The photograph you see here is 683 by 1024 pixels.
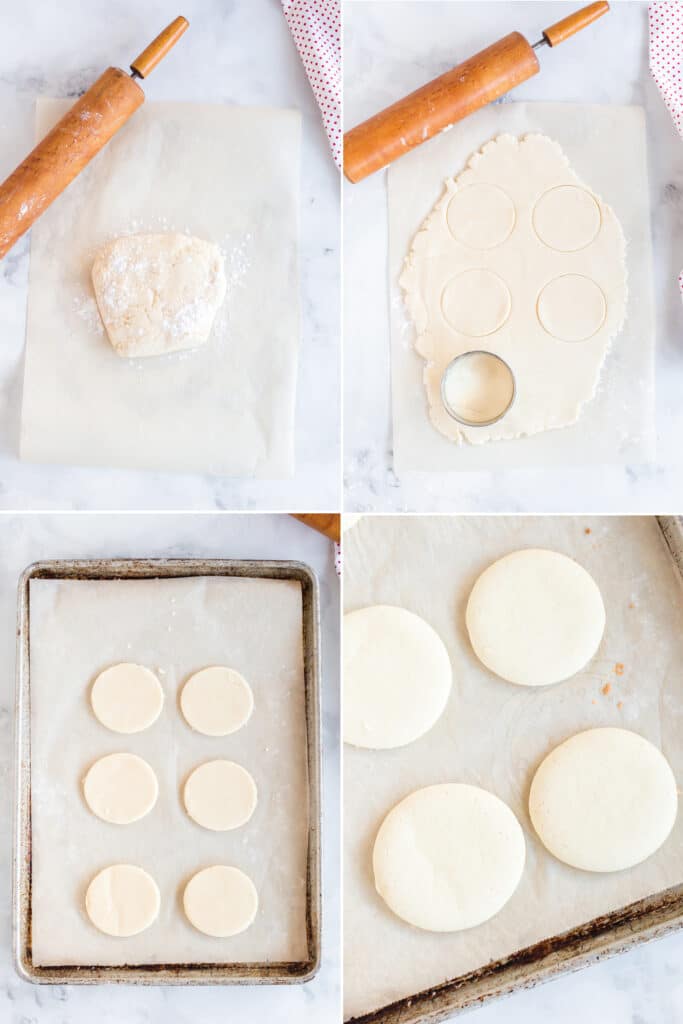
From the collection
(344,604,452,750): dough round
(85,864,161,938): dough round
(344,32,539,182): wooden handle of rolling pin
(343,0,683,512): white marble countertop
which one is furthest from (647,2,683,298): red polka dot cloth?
(85,864,161,938): dough round

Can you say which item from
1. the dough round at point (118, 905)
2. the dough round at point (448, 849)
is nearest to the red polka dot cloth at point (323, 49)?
the dough round at point (448, 849)

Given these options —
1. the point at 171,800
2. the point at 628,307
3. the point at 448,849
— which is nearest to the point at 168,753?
the point at 171,800

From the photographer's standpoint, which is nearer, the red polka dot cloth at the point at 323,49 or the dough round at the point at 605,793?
the dough round at the point at 605,793

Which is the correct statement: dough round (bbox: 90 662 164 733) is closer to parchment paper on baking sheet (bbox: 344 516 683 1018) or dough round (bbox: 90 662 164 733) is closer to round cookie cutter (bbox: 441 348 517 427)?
parchment paper on baking sheet (bbox: 344 516 683 1018)

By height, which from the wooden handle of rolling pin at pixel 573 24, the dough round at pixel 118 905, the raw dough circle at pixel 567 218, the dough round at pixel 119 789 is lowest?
the dough round at pixel 118 905

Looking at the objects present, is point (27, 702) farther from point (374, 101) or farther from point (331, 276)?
point (374, 101)

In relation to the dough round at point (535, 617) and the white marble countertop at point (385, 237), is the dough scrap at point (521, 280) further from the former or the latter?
the dough round at point (535, 617)
